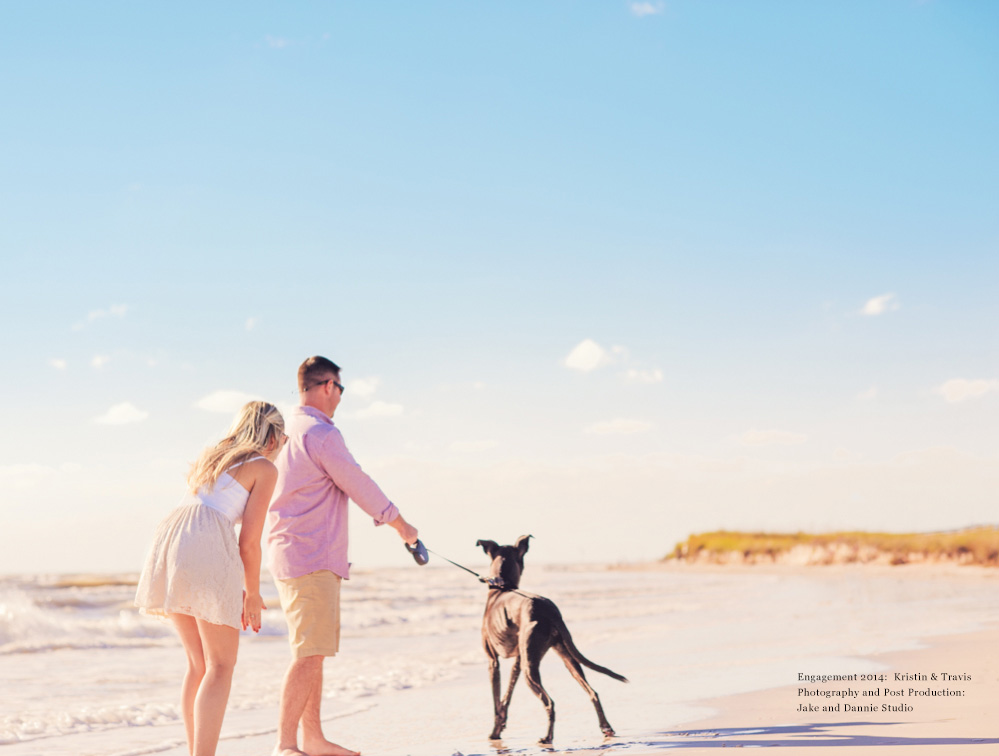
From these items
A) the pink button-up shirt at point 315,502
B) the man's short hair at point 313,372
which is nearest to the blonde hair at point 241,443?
the pink button-up shirt at point 315,502

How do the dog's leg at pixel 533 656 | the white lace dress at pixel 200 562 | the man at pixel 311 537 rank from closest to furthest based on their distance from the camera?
the white lace dress at pixel 200 562
the man at pixel 311 537
the dog's leg at pixel 533 656

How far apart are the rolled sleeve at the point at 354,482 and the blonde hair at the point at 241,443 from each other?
0.78ft

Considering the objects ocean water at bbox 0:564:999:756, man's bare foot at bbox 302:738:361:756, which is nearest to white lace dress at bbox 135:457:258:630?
man's bare foot at bbox 302:738:361:756

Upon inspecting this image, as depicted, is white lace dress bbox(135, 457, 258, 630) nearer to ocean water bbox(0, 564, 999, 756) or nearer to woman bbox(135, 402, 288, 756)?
woman bbox(135, 402, 288, 756)

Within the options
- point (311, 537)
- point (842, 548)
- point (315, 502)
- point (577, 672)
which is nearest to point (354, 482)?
point (315, 502)

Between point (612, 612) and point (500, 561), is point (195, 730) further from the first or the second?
point (612, 612)

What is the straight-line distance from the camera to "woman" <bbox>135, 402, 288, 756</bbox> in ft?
11.6

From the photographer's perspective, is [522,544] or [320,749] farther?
[522,544]

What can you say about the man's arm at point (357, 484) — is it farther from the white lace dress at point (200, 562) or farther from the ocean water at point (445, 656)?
the ocean water at point (445, 656)

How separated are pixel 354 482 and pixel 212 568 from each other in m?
0.73

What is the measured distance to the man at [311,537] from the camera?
12.9 ft

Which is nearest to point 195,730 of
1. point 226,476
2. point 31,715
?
point 226,476

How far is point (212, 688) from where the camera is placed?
3.63 metres

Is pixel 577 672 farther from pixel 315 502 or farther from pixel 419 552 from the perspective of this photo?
pixel 315 502
